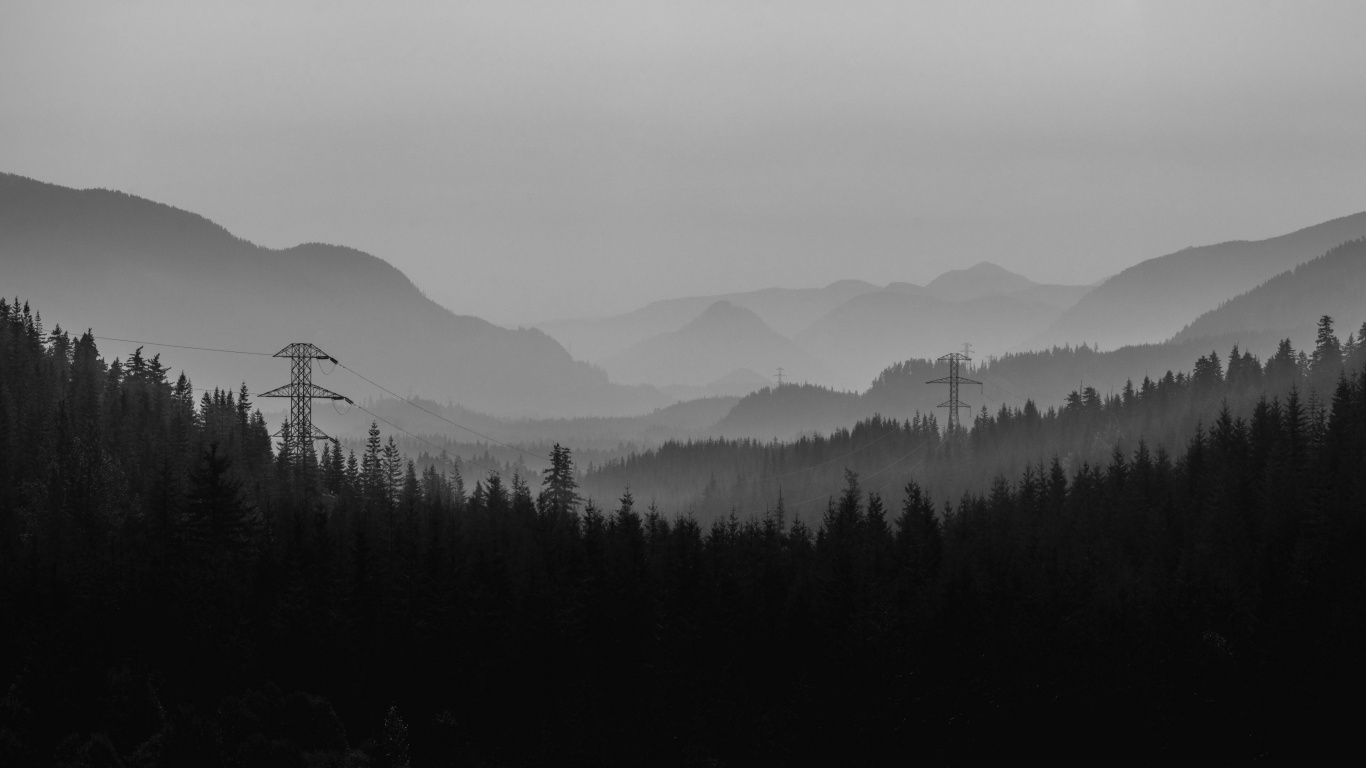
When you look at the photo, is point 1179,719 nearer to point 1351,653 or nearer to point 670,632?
point 1351,653

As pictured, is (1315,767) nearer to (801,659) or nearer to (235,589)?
(801,659)

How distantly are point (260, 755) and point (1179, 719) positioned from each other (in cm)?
5905

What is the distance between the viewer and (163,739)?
78.4 meters

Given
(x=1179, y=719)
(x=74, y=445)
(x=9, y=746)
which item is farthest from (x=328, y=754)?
(x=74, y=445)

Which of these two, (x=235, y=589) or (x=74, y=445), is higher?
(x=74, y=445)

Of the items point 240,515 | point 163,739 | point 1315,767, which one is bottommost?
point 1315,767

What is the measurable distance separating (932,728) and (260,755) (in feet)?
142

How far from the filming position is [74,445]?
156750mm

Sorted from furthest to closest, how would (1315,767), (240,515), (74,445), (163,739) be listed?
(74,445) → (240,515) → (1315,767) → (163,739)

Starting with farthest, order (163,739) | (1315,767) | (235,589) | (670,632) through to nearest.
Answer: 1. (235,589)
2. (670,632)
3. (1315,767)
4. (163,739)

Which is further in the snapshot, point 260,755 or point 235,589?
point 235,589

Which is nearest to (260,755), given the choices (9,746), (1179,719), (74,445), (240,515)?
(9,746)

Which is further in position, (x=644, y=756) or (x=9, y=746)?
(x=644, y=756)

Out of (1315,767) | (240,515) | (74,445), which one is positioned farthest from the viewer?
(74,445)
